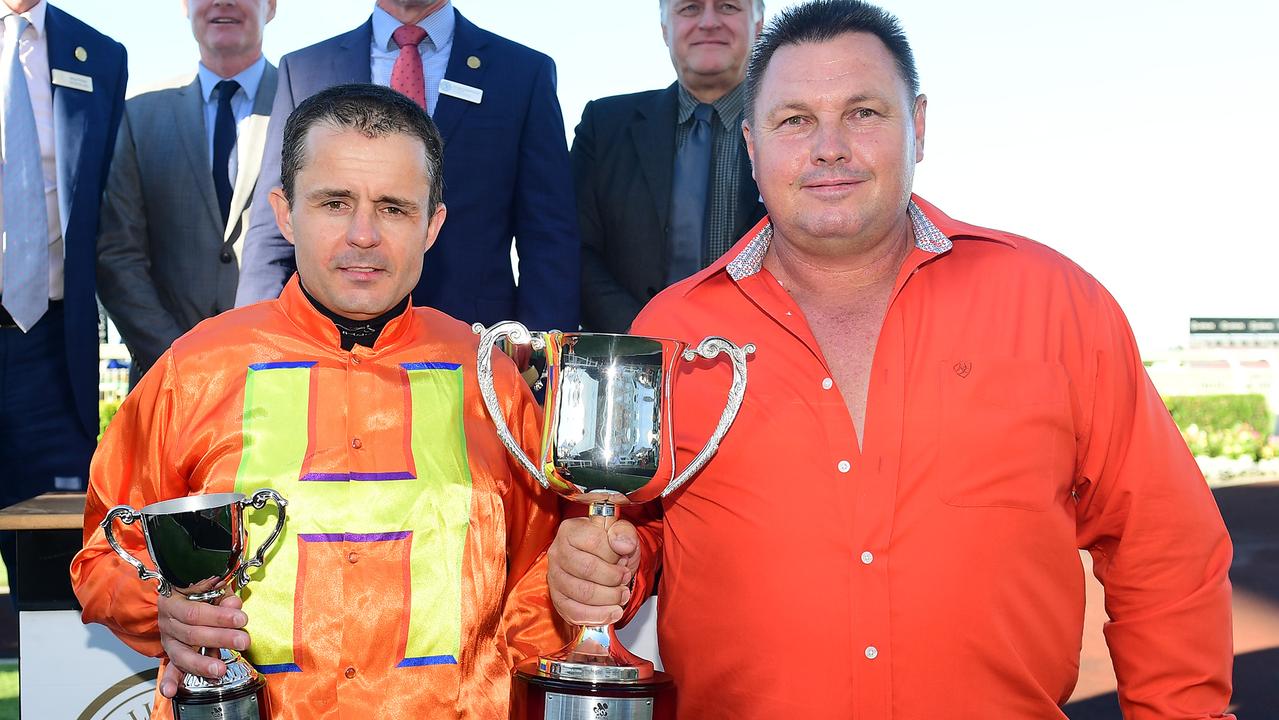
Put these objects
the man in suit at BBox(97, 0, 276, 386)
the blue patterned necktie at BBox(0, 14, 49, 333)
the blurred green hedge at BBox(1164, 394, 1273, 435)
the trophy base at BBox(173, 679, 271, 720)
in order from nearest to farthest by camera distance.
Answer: the trophy base at BBox(173, 679, 271, 720)
the blue patterned necktie at BBox(0, 14, 49, 333)
the man in suit at BBox(97, 0, 276, 386)
the blurred green hedge at BBox(1164, 394, 1273, 435)

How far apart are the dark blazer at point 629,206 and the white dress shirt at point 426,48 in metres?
0.65

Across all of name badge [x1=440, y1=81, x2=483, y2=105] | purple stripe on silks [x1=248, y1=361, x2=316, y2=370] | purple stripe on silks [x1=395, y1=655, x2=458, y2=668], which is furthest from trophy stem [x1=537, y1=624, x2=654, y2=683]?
name badge [x1=440, y1=81, x2=483, y2=105]

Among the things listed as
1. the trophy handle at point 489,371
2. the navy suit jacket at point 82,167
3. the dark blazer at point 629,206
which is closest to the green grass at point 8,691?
the navy suit jacket at point 82,167

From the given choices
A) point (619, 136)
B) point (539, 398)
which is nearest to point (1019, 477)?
point (539, 398)

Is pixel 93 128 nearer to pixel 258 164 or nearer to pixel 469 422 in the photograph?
pixel 258 164

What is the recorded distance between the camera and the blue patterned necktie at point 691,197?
3.86m

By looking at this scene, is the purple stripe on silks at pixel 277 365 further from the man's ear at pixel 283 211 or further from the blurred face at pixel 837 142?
the blurred face at pixel 837 142

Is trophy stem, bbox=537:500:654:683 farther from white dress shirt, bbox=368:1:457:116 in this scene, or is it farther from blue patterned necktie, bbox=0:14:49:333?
blue patterned necktie, bbox=0:14:49:333

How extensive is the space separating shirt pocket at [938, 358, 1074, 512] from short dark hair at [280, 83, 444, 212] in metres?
1.01

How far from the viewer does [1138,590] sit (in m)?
2.07

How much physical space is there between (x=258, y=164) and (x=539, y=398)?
53.8 inches

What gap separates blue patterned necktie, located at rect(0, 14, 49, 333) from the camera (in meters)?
3.61

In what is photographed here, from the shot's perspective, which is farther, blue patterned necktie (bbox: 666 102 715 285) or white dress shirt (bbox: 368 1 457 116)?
blue patterned necktie (bbox: 666 102 715 285)

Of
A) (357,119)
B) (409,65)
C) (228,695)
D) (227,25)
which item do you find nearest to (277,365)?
(357,119)
